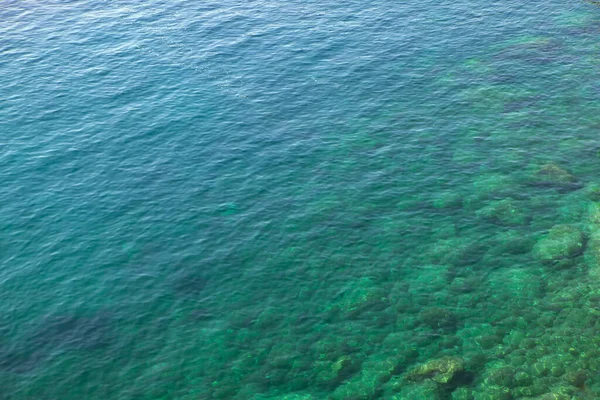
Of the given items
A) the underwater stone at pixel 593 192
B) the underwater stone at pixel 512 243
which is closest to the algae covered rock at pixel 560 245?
the underwater stone at pixel 512 243

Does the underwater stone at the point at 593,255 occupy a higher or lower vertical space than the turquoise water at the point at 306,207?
lower

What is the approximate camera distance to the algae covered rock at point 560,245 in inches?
2773

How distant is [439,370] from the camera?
58406 millimetres

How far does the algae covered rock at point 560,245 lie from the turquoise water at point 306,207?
243 mm

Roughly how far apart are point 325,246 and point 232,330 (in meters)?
16.7

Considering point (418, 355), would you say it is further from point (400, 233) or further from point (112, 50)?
point (112, 50)

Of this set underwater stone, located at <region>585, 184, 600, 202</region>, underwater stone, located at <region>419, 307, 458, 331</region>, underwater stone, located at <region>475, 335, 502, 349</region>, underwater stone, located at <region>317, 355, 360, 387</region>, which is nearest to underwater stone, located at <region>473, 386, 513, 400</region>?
underwater stone, located at <region>475, 335, 502, 349</region>

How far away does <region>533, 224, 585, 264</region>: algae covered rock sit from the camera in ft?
231

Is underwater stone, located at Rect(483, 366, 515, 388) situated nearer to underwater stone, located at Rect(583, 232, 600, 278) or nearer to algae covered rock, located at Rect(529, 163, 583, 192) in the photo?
underwater stone, located at Rect(583, 232, 600, 278)

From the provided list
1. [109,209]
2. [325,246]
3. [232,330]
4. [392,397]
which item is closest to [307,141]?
[325,246]

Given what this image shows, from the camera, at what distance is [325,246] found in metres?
75.4

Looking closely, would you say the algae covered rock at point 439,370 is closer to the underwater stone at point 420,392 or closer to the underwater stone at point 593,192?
the underwater stone at point 420,392

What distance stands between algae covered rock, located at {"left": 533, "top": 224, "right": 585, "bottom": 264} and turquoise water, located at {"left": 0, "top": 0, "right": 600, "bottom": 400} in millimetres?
243

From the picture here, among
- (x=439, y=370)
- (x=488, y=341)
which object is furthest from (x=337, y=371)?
(x=488, y=341)
